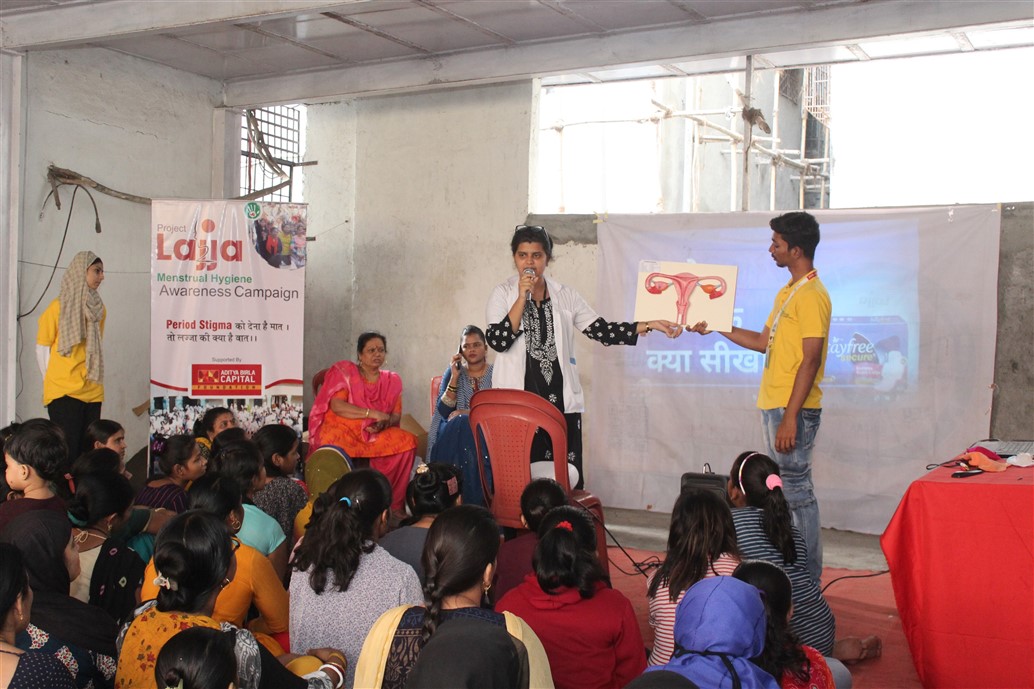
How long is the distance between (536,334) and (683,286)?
2.72 feet

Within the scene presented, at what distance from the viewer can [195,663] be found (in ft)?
5.57

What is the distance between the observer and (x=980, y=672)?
2.95 meters

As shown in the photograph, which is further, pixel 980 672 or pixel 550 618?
pixel 980 672

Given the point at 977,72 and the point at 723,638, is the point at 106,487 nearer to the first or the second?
the point at 723,638

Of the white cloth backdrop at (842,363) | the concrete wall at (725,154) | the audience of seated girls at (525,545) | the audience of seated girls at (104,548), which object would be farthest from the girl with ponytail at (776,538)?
the concrete wall at (725,154)

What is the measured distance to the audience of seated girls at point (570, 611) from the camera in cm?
243

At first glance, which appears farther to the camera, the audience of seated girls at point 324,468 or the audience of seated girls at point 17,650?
the audience of seated girls at point 324,468

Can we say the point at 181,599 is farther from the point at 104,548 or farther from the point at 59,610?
the point at 104,548

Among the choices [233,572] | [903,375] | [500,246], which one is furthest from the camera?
[500,246]

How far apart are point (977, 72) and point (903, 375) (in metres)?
3.25

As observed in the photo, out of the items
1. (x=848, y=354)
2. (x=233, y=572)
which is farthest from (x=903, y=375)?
(x=233, y=572)

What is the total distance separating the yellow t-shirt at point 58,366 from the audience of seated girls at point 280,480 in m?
2.22

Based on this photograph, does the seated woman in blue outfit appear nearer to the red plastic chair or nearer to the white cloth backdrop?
the red plastic chair

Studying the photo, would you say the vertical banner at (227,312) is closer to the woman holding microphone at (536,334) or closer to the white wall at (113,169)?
the white wall at (113,169)
